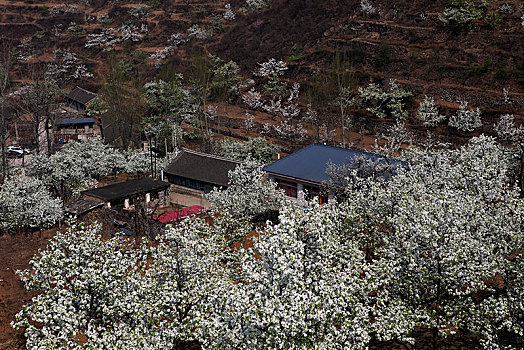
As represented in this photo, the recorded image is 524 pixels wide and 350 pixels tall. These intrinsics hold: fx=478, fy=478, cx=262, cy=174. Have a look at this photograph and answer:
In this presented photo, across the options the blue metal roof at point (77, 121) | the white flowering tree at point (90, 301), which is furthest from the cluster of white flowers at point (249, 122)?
the white flowering tree at point (90, 301)

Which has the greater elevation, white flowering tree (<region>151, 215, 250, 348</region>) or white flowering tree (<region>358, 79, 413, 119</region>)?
white flowering tree (<region>151, 215, 250, 348</region>)

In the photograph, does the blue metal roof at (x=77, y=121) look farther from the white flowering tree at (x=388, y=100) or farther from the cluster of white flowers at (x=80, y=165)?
the white flowering tree at (x=388, y=100)

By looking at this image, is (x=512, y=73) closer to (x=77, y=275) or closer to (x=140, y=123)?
(x=140, y=123)

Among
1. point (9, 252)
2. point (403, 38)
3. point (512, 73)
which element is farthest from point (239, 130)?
point (9, 252)

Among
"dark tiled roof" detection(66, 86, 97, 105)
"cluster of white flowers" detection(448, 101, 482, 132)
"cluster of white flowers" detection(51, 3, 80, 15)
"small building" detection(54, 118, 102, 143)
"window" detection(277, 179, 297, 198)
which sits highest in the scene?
"cluster of white flowers" detection(51, 3, 80, 15)

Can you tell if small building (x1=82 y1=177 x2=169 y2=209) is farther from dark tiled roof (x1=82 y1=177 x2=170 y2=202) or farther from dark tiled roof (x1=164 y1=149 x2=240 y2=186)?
dark tiled roof (x1=164 y1=149 x2=240 y2=186)

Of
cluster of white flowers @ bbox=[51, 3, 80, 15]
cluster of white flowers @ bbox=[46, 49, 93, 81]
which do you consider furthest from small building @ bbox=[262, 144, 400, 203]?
cluster of white flowers @ bbox=[51, 3, 80, 15]

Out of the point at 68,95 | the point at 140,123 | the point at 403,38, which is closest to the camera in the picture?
the point at 140,123

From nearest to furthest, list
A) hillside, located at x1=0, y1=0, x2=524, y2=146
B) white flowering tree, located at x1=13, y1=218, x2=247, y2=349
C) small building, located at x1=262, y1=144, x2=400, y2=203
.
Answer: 1. white flowering tree, located at x1=13, y1=218, x2=247, y2=349
2. small building, located at x1=262, y1=144, x2=400, y2=203
3. hillside, located at x1=0, y1=0, x2=524, y2=146
